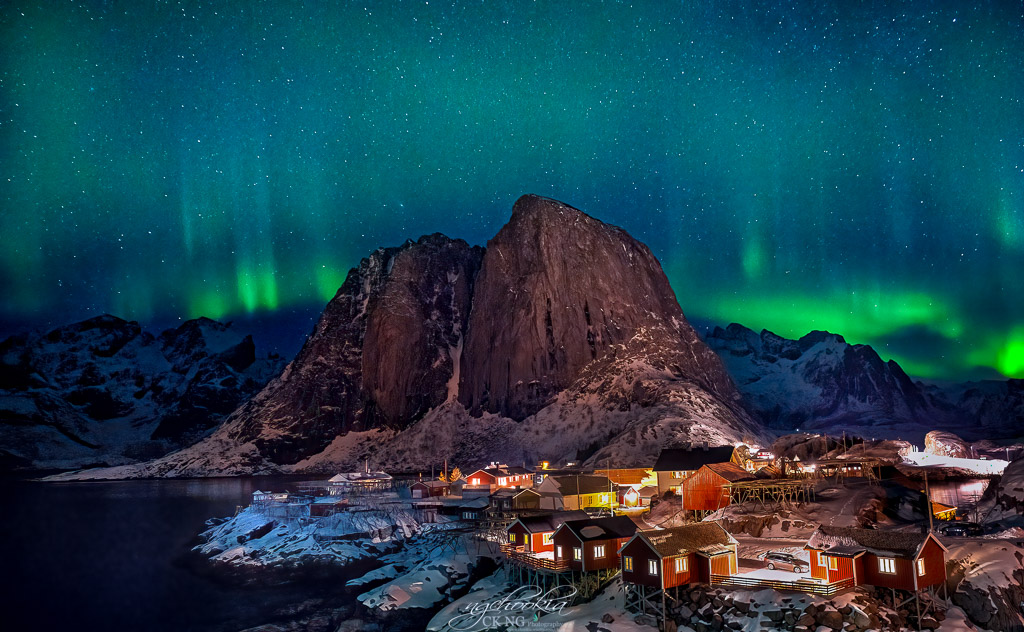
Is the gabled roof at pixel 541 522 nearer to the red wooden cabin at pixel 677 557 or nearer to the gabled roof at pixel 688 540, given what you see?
the red wooden cabin at pixel 677 557

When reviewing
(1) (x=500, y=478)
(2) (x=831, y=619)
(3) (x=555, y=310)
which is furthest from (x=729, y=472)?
(3) (x=555, y=310)

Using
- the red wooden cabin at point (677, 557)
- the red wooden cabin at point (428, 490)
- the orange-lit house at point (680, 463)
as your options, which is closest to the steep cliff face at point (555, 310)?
the red wooden cabin at point (428, 490)

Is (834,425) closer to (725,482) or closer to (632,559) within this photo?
(725,482)

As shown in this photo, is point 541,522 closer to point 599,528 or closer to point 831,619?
point 599,528

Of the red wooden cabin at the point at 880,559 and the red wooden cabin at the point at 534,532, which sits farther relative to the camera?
the red wooden cabin at the point at 534,532

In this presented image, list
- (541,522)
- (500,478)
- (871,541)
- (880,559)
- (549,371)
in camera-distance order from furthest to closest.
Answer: (549,371)
(500,478)
(541,522)
(871,541)
(880,559)

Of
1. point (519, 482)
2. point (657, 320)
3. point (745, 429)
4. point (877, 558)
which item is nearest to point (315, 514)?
point (519, 482)
